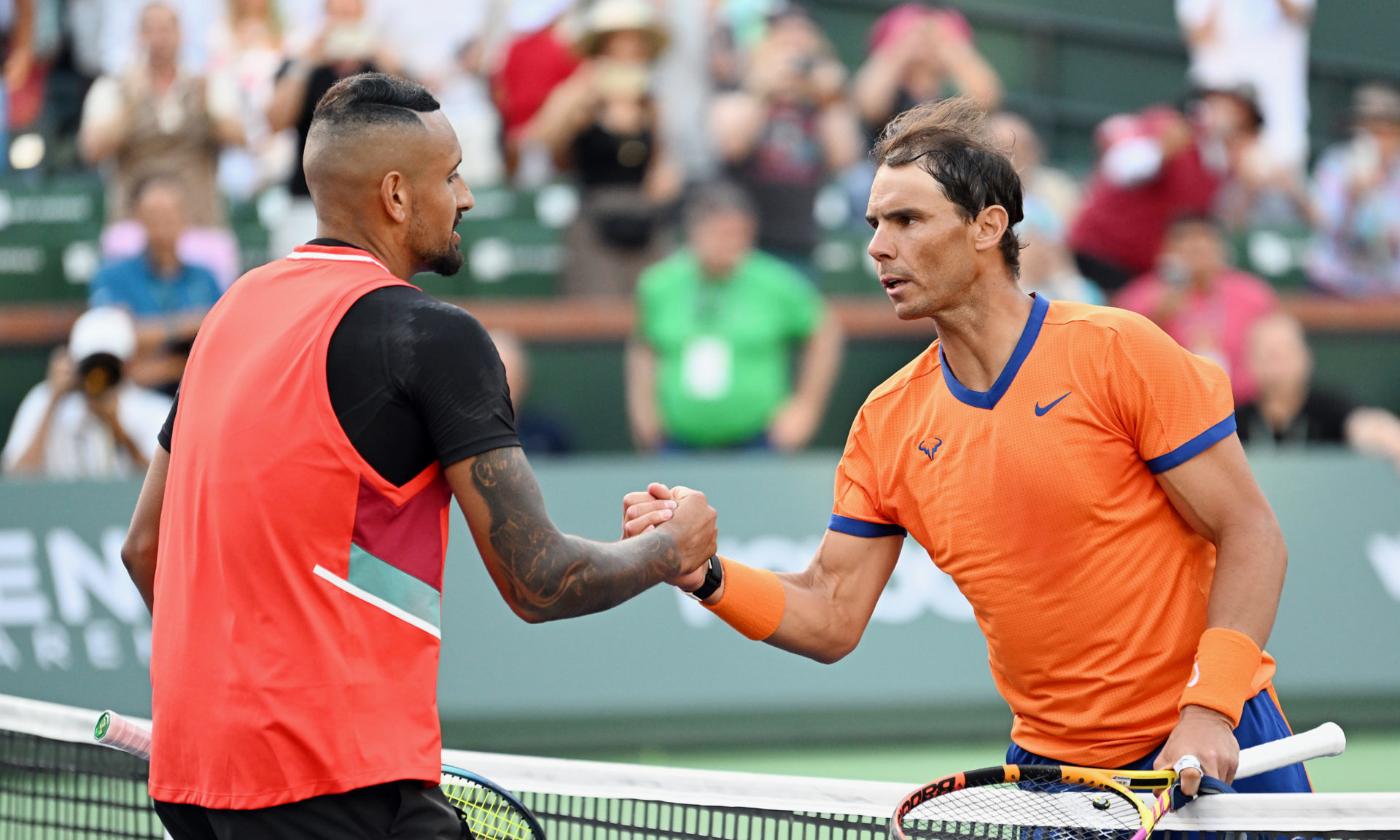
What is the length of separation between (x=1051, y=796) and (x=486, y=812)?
1.08 metres

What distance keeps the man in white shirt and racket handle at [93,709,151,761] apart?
8.74 meters

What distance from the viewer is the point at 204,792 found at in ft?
7.88

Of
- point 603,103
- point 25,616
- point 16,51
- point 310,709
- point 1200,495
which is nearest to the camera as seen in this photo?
point 310,709

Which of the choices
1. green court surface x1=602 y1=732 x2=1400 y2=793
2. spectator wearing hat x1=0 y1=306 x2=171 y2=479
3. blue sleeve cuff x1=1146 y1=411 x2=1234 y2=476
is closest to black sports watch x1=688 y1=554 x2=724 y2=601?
blue sleeve cuff x1=1146 y1=411 x2=1234 y2=476

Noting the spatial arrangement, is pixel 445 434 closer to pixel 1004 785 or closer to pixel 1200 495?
pixel 1004 785

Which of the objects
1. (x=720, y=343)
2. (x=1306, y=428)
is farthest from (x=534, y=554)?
(x=1306, y=428)

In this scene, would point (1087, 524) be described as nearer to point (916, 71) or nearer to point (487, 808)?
point (487, 808)

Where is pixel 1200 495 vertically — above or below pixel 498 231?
below

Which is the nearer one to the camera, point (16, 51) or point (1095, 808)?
point (1095, 808)

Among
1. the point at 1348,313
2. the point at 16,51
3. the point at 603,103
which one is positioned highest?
the point at 16,51

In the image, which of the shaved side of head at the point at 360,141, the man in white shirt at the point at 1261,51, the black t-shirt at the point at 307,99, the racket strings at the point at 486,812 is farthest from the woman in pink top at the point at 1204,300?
the shaved side of head at the point at 360,141

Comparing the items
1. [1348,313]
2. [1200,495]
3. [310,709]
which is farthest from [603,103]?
[310,709]

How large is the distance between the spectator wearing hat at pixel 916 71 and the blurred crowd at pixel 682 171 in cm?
2

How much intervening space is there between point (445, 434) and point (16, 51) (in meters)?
8.51
